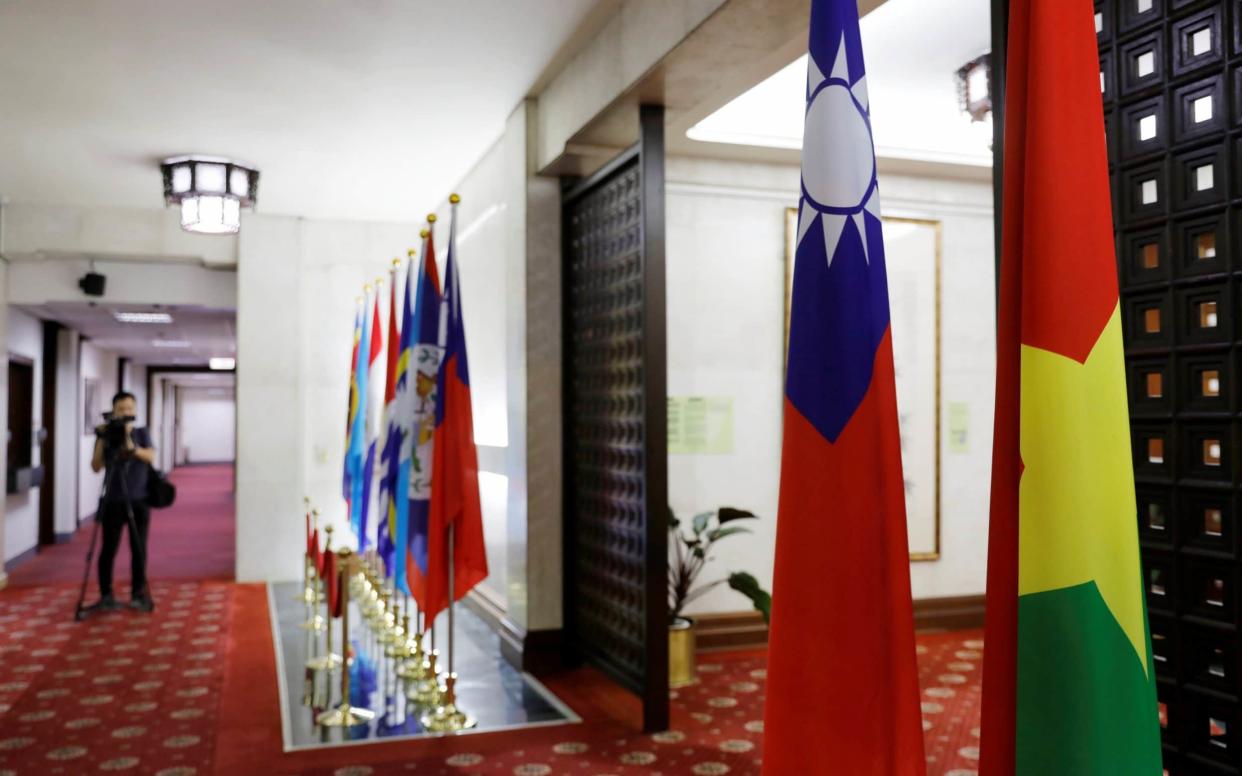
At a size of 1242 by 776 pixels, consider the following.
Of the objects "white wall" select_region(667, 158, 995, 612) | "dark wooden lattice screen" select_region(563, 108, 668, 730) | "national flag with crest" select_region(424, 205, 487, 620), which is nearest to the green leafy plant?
"white wall" select_region(667, 158, 995, 612)

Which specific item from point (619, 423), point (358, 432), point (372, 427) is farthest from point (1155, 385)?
point (358, 432)

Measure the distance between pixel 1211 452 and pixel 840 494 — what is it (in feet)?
2.18

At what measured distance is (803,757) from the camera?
1949mm

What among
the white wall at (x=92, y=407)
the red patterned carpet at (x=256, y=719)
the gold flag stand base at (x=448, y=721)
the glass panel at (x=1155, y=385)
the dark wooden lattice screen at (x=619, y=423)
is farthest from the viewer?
the white wall at (x=92, y=407)

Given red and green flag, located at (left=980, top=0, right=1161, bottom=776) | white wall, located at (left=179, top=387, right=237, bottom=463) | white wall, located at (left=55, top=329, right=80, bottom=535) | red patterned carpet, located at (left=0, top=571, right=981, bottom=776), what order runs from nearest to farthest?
1. red and green flag, located at (left=980, top=0, right=1161, bottom=776)
2. red patterned carpet, located at (left=0, top=571, right=981, bottom=776)
3. white wall, located at (left=55, top=329, right=80, bottom=535)
4. white wall, located at (left=179, top=387, right=237, bottom=463)

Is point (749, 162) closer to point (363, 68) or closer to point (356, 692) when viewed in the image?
point (363, 68)

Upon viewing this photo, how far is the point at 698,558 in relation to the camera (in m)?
6.04

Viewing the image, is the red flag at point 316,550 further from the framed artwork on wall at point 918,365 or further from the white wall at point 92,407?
the white wall at point 92,407

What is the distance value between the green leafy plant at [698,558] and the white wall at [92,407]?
9.20m

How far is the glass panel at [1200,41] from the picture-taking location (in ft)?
6.14

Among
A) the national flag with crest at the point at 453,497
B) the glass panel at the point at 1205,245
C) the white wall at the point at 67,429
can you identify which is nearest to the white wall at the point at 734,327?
the national flag with crest at the point at 453,497

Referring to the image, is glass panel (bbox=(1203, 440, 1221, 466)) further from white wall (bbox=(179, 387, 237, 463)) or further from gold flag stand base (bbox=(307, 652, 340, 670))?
white wall (bbox=(179, 387, 237, 463))

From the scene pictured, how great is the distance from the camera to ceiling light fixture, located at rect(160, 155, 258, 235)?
23.4 ft

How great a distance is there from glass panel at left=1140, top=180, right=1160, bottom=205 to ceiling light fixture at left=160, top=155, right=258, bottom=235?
638 cm
